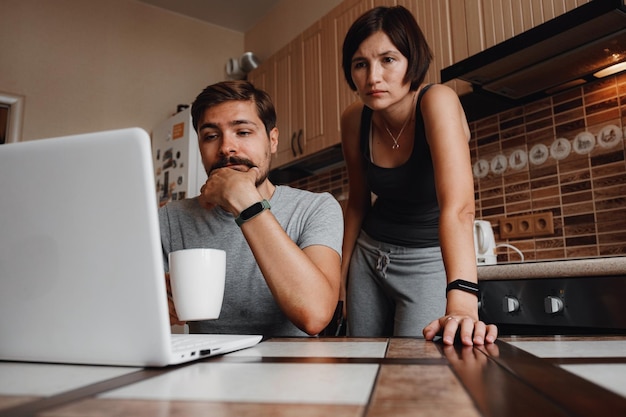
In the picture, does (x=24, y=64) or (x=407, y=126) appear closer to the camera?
(x=407, y=126)

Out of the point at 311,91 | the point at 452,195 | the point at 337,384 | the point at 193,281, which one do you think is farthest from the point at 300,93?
the point at 337,384

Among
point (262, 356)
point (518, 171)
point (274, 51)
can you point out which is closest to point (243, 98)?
point (262, 356)

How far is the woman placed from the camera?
1.19 m

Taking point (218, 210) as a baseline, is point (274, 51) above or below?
above

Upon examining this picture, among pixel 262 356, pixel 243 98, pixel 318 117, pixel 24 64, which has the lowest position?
pixel 262 356

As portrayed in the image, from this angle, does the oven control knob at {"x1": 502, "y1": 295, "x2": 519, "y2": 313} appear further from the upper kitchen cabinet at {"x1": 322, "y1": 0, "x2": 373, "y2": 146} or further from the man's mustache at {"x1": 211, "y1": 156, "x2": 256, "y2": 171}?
the upper kitchen cabinet at {"x1": 322, "y1": 0, "x2": 373, "y2": 146}

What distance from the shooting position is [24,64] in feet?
10.4

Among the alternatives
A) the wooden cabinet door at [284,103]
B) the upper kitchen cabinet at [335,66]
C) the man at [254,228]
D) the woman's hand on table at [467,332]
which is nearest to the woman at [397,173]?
the man at [254,228]

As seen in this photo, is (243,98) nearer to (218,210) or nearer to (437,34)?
(218,210)

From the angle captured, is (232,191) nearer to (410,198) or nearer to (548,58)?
(410,198)

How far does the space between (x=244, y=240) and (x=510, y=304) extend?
797 mm

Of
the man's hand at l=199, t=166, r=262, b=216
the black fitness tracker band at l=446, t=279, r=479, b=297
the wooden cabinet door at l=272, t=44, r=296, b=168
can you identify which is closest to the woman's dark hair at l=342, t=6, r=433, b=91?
the man's hand at l=199, t=166, r=262, b=216

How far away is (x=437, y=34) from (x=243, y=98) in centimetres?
117

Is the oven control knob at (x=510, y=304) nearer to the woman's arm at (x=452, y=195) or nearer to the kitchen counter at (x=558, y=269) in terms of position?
the kitchen counter at (x=558, y=269)
